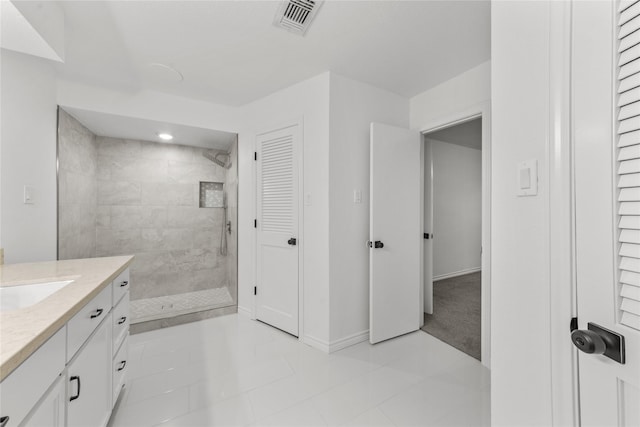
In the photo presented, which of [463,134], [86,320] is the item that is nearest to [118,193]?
[86,320]

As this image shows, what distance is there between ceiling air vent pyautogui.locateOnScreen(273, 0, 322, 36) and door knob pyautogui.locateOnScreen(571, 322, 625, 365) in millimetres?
1875

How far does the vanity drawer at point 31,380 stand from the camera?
0.57 meters

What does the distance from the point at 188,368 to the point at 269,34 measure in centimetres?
251

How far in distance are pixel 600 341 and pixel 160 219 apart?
159 inches

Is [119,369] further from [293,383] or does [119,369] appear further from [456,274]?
[456,274]

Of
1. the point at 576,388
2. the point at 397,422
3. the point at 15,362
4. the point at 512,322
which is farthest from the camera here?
the point at 397,422

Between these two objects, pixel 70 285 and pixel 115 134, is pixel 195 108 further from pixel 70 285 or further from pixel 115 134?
pixel 70 285

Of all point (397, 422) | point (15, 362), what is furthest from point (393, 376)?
point (15, 362)

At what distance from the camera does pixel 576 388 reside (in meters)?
0.70

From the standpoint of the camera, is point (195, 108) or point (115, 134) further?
point (115, 134)

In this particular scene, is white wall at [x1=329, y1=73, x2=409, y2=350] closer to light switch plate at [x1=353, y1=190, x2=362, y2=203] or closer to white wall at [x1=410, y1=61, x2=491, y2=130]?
light switch plate at [x1=353, y1=190, x2=362, y2=203]

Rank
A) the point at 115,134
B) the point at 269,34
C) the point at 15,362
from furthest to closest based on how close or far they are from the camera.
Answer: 1. the point at 115,134
2. the point at 269,34
3. the point at 15,362

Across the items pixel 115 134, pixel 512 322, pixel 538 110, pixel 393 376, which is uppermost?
pixel 115 134

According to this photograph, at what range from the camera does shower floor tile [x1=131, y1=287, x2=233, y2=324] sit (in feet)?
9.14
